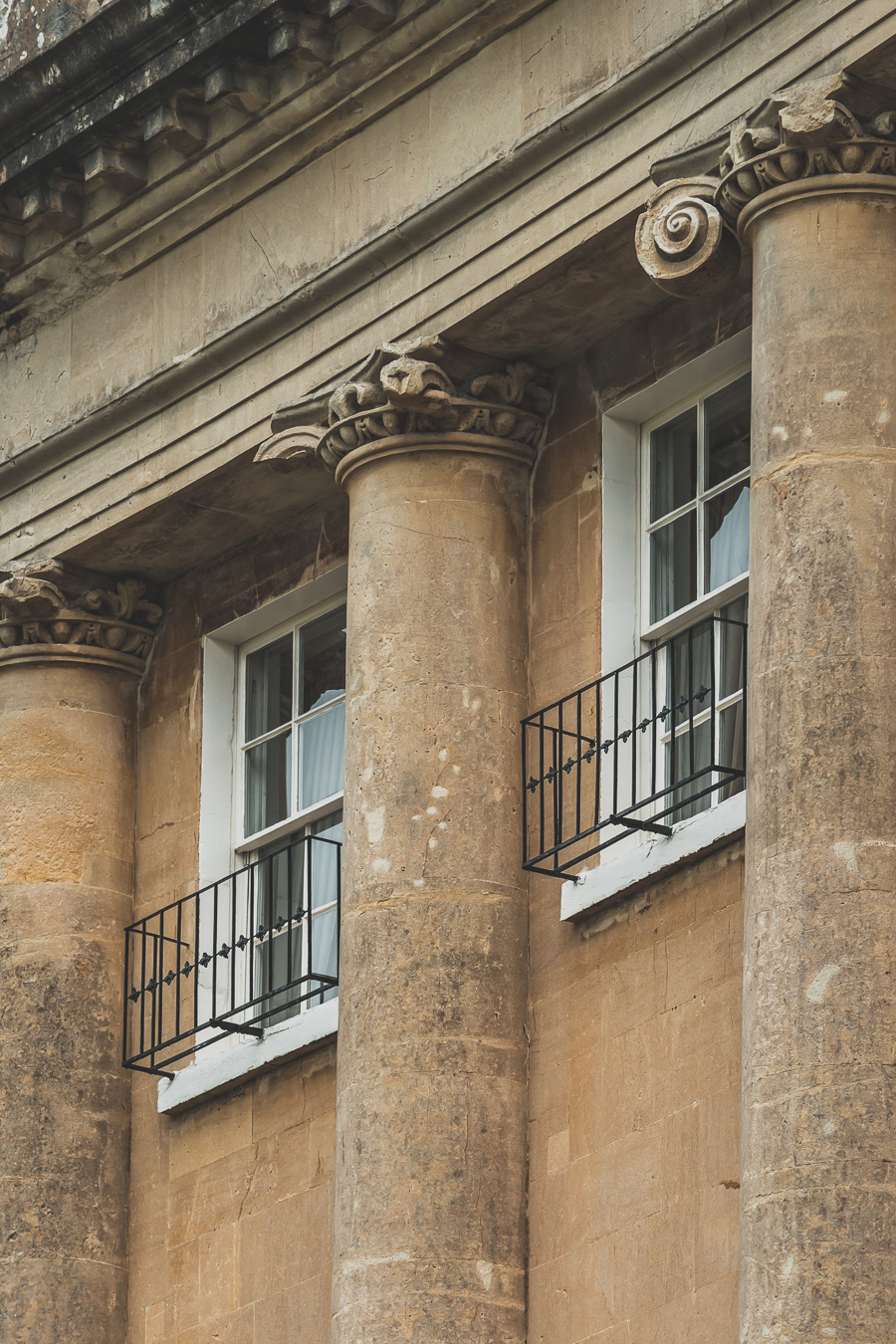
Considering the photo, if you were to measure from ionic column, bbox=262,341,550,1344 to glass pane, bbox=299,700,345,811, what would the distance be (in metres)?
1.45

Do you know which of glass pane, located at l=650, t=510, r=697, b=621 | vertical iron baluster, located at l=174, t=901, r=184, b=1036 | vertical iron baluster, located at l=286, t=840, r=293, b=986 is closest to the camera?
glass pane, located at l=650, t=510, r=697, b=621

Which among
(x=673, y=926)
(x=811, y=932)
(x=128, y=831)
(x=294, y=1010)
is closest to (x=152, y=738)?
(x=128, y=831)

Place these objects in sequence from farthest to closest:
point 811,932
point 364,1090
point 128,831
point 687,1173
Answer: point 128,831, point 364,1090, point 687,1173, point 811,932

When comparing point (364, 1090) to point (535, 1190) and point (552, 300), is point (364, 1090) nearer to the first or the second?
point (535, 1190)

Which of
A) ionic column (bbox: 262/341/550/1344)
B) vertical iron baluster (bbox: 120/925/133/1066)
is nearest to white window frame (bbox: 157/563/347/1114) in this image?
vertical iron baluster (bbox: 120/925/133/1066)

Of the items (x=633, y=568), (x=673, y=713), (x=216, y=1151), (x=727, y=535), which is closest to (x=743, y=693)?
(x=673, y=713)

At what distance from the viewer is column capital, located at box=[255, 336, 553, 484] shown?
15164 millimetres

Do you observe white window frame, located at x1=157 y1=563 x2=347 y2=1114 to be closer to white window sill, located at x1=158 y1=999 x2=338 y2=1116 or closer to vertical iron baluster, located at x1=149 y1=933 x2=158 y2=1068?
white window sill, located at x1=158 y1=999 x2=338 y2=1116

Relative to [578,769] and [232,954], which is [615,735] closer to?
[578,769]

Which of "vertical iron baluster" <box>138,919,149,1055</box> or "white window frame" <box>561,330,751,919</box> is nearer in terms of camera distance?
"white window frame" <box>561,330,751,919</box>

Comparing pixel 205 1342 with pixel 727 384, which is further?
pixel 205 1342

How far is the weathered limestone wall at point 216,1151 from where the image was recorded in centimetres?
1552

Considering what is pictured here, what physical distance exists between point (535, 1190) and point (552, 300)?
4031mm

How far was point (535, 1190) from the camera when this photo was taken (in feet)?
46.4
